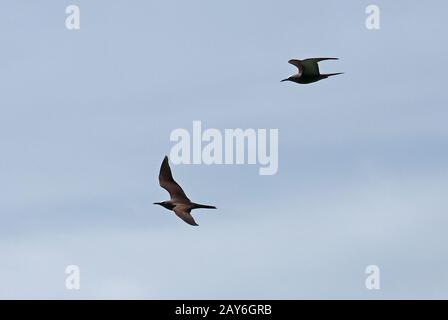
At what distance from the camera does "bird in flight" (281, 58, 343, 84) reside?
47.2m

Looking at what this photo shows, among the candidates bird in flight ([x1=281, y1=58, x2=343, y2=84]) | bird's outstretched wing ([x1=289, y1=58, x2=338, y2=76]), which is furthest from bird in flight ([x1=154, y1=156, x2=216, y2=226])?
bird's outstretched wing ([x1=289, y1=58, x2=338, y2=76])

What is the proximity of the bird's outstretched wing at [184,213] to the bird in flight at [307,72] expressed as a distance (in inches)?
272

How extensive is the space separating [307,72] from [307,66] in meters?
0.49

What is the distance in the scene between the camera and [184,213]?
47.7 metres

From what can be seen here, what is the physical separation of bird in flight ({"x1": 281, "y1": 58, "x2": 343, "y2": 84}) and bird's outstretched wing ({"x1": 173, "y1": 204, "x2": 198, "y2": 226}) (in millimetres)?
6900

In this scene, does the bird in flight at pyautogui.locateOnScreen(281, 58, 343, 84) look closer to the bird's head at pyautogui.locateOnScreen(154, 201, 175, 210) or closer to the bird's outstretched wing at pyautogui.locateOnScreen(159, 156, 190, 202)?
the bird's outstretched wing at pyautogui.locateOnScreen(159, 156, 190, 202)

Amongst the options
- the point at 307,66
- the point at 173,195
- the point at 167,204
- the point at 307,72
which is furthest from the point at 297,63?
the point at 167,204

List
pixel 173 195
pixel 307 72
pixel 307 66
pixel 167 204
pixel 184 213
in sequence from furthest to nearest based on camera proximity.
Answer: pixel 173 195
pixel 167 204
pixel 307 72
pixel 184 213
pixel 307 66

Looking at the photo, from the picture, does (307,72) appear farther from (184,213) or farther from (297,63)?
(184,213)

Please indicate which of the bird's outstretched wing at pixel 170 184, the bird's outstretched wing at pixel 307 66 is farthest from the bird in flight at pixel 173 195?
the bird's outstretched wing at pixel 307 66

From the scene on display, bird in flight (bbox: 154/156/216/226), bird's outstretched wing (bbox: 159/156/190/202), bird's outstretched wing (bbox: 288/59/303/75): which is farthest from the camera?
bird's outstretched wing (bbox: 159/156/190/202)
